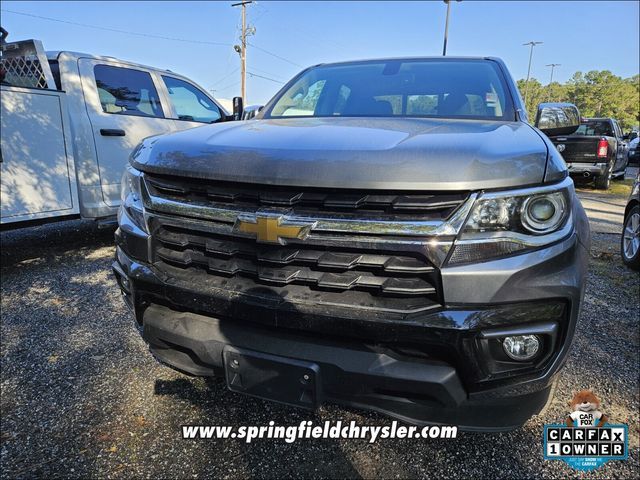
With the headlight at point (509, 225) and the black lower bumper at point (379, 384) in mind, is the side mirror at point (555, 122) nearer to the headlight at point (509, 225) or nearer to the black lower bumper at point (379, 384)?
the headlight at point (509, 225)

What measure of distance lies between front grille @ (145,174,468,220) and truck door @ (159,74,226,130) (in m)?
4.14

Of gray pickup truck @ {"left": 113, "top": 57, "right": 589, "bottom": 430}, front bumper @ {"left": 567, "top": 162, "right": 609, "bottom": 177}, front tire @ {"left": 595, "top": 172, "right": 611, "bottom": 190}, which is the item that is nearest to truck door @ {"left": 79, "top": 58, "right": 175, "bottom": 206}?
gray pickup truck @ {"left": 113, "top": 57, "right": 589, "bottom": 430}

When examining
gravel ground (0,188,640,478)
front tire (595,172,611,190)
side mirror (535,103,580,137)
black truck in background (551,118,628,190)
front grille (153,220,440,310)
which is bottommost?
front tire (595,172,611,190)

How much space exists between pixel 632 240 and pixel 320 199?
4.77 meters

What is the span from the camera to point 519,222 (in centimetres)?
142

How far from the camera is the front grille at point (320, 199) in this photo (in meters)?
1.42

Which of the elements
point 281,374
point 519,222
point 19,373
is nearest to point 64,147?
point 19,373

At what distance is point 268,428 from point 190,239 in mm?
1016

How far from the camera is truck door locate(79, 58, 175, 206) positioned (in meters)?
4.76

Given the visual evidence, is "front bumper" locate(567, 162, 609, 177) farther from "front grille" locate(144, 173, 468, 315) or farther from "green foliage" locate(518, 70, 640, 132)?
"green foliage" locate(518, 70, 640, 132)

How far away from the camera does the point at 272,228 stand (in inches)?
60.7

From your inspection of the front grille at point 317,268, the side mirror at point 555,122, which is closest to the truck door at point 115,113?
the front grille at point 317,268

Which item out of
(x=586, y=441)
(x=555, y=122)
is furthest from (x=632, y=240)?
(x=586, y=441)

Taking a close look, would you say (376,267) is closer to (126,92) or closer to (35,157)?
(35,157)
